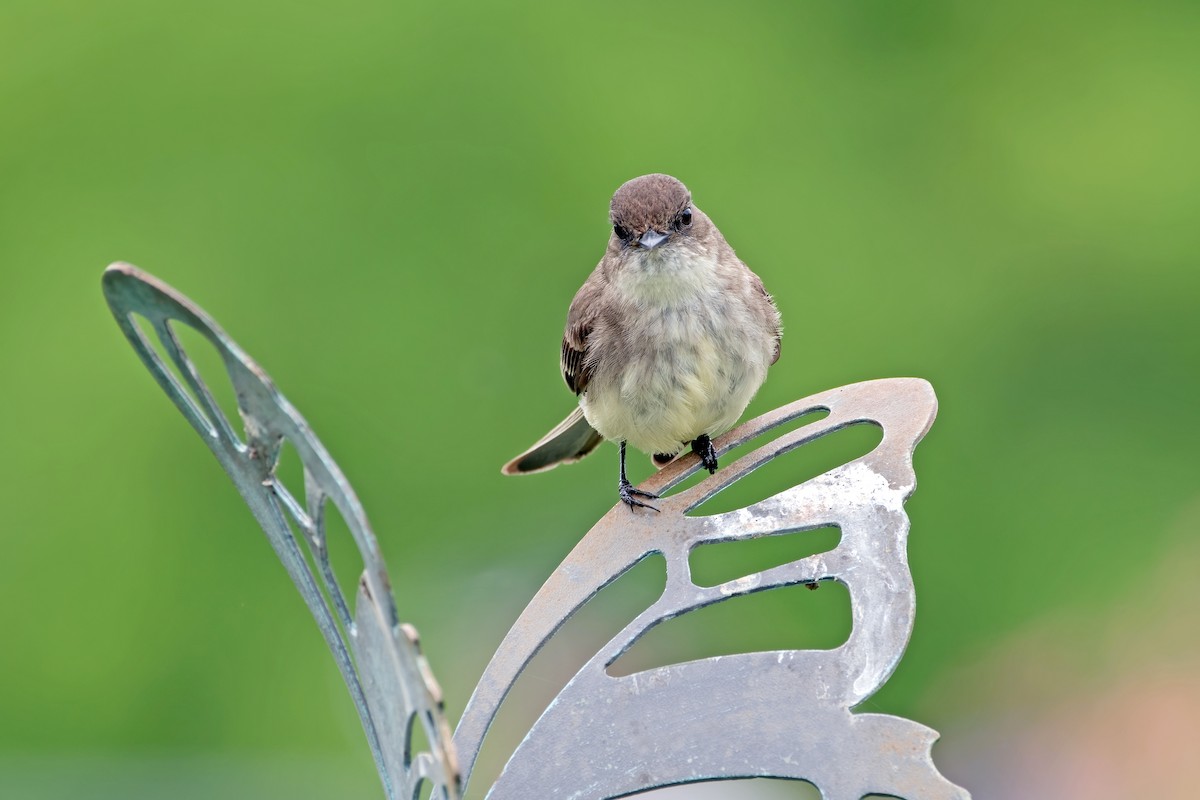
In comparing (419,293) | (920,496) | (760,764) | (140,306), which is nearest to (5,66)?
(419,293)

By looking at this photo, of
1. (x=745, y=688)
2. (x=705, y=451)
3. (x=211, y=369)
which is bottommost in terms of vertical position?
(x=745, y=688)

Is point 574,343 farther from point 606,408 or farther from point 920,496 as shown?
point 920,496

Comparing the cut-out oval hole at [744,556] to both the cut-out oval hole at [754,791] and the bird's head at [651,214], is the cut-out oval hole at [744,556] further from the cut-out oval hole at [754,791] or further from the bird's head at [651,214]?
the bird's head at [651,214]

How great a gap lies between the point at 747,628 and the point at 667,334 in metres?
1.26

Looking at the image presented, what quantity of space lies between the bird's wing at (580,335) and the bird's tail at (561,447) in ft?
0.29

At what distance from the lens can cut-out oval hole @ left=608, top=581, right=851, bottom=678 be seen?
4348 mm

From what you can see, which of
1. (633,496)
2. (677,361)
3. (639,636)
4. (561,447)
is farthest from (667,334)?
(639,636)

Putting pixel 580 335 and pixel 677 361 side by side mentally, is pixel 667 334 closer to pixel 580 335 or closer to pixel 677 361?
pixel 677 361

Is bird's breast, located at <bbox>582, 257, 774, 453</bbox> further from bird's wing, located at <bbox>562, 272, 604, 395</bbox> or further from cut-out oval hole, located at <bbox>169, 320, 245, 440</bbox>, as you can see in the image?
cut-out oval hole, located at <bbox>169, 320, 245, 440</bbox>

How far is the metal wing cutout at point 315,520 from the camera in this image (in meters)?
1.86

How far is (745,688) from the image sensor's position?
7.95 ft

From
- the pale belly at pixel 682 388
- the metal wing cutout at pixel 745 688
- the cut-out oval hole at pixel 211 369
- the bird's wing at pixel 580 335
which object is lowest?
the metal wing cutout at pixel 745 688

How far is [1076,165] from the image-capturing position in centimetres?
527

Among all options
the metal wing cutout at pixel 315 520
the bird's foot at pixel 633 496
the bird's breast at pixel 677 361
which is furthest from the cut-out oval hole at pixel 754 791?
the metal wing cutout at pixel 315 520
